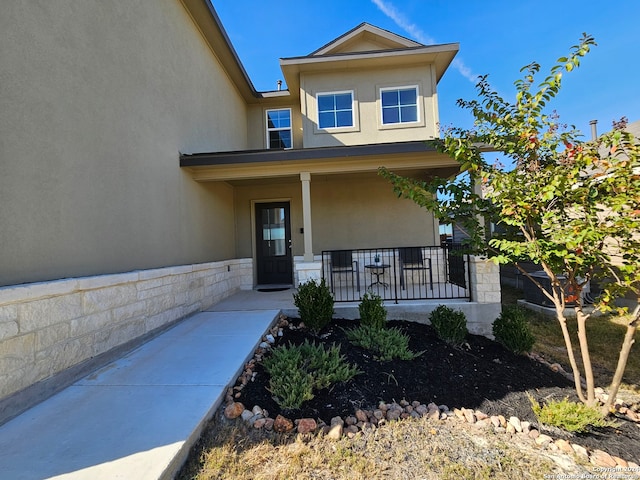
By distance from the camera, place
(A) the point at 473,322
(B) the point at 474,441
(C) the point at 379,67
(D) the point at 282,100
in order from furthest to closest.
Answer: (D) the point at 282,100 → (C) the point at 379,67 → (A) the point at 473,322 → (B) the point at 474,441

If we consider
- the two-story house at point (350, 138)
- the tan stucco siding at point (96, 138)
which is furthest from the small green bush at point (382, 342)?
the two-story house at point (350, 138)

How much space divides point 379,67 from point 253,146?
4.37 meters

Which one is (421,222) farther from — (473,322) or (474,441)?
(474,441)

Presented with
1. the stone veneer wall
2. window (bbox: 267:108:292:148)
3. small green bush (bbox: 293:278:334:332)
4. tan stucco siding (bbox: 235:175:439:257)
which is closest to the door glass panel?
tan stucco siding (bbox: 235:175:439:257)

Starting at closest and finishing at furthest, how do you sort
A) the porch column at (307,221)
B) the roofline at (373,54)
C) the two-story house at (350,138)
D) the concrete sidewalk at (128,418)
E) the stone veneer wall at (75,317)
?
the concrete sidewalk at (128,418) → the stone veneer wall at (75,317) → the porch column at (307,221) → the roofline at (373,54) → the two-story house at (350,138)

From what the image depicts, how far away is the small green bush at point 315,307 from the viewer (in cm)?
457

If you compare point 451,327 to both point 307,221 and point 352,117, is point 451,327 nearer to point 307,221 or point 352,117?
point 307,221

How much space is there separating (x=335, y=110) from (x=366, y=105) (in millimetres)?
819

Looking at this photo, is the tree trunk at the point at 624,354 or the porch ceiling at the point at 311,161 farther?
the porch ceiling at the point at 311,161

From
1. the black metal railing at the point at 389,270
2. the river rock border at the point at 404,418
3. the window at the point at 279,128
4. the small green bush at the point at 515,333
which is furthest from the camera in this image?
the window at the point at 279,128

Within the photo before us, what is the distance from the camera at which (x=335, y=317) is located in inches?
210

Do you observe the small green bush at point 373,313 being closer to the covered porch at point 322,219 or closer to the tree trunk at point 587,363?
the tree trunk at point 587,363

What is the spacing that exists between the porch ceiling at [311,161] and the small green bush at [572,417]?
172 inches

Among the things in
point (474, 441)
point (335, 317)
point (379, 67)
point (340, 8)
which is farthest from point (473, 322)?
point (340, 8)
